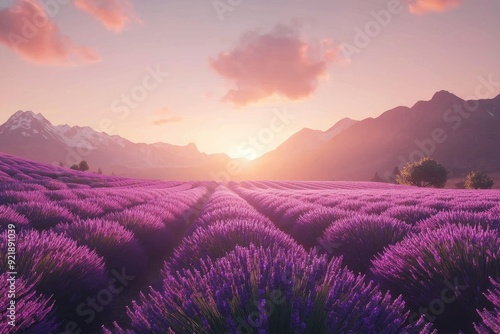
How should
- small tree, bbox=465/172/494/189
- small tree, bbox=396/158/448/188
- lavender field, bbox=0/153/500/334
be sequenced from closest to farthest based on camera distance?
lavender field, bbox=0/153/500/334 < small tree, bbox=396/158/448/188 < small tree, bbox=465/172/494/189

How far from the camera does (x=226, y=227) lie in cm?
413

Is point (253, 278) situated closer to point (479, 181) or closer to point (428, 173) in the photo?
point (428, 173)

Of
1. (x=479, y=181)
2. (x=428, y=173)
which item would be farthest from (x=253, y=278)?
(x=479, y=181)

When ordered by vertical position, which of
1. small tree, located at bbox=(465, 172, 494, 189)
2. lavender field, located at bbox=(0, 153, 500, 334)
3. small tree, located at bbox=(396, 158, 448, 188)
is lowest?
small tree, located at bbox=(465, 172, 494, 189)

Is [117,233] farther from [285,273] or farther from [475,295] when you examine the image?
[475,295]

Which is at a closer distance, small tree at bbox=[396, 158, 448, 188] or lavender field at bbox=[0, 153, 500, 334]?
lavender field at bbox=[0, 153, 500, 334]

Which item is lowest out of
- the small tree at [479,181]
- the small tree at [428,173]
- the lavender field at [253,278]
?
the small tree at [479,181]

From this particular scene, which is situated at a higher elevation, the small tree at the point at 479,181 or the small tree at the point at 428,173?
the small tree at the point at 428,173

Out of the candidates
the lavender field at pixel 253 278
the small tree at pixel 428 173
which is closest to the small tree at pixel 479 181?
the small tree at pixel 428 173

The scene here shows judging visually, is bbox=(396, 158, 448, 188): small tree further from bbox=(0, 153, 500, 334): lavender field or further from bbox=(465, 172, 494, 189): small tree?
bbox=(0, 153, 500, 334): lavender field

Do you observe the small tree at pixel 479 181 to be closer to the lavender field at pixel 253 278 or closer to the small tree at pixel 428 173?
the small tree at pixel 428 173

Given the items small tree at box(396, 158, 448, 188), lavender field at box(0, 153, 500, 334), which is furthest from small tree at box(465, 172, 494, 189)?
lavender field at box(0, 153, 500, 334)

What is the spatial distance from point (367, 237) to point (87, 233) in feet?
14.3

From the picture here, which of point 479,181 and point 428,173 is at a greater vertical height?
point 428,173
